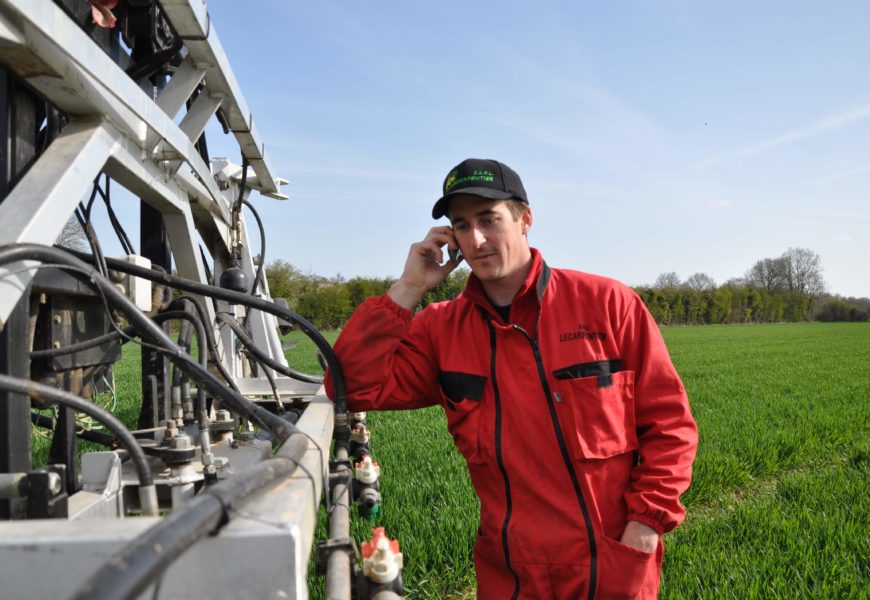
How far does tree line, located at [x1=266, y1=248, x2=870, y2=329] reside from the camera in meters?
34.9

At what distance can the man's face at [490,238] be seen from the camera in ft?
6.72

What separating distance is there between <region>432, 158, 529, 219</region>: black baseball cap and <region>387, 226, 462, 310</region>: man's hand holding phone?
0.14 meters

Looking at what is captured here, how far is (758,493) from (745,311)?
59.3 meters

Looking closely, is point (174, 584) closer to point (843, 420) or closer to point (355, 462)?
point (355, 462)

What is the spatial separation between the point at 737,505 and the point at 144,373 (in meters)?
3.86

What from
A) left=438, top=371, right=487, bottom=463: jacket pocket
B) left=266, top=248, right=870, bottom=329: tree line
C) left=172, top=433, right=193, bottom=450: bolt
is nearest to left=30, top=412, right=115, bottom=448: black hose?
left=172, top=433, right=193, bottom=450: bolt

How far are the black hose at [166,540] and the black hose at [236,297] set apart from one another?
3.27 ft

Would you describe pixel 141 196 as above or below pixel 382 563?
above

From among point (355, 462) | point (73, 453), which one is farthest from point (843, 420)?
point (73, 453)

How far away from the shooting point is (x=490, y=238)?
2.06m

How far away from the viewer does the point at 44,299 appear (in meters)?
1.85

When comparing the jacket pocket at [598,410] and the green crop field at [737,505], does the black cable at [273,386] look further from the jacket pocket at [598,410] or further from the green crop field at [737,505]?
the jacket pocket at [598,410]

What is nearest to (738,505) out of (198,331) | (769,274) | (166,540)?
(198,331)

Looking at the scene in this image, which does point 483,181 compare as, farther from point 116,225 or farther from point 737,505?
point 737,505
